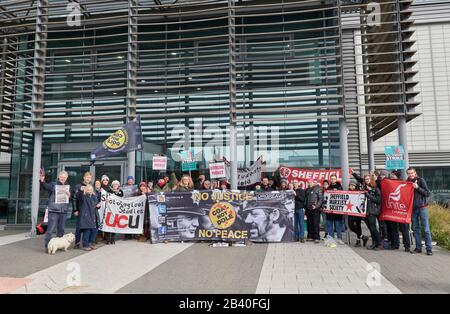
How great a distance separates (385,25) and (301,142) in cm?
488

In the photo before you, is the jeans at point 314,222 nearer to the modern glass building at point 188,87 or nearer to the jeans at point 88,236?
the modern glass building at point 188,87

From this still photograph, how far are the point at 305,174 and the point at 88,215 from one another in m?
7.29

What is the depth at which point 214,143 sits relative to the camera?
1438 centimetres

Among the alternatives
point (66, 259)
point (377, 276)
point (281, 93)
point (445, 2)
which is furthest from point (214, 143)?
point (445, 2)

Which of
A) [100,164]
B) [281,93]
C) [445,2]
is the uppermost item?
[445,2]

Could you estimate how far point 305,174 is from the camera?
496 inches

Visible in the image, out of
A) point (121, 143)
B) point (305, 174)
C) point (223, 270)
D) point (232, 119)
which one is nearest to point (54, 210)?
point (121, 143)

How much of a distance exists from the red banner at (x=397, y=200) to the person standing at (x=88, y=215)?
24.3 ft

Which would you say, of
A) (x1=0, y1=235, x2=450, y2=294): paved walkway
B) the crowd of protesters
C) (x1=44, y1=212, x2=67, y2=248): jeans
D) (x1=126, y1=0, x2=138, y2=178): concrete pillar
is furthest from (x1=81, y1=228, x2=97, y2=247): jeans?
(x1=126, y1=0, x2=138, y2=178): concrete pillar

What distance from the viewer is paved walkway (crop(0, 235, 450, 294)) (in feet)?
18.2

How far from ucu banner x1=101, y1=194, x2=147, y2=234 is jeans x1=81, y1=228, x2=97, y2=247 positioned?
1.64 ft

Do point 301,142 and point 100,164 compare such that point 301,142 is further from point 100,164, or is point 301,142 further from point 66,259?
point 66,259

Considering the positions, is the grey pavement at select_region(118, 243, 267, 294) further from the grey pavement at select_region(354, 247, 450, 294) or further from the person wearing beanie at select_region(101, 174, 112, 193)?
the person wearing beanie at select_region(101, 174, 112, 193)
